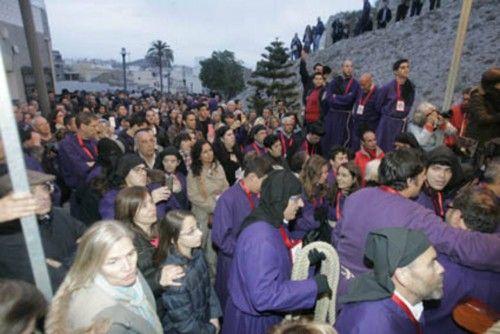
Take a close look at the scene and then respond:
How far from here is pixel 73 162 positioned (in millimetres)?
5453

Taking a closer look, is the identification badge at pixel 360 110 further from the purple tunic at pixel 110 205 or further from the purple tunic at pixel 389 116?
the purple tunic at pixel 110 205

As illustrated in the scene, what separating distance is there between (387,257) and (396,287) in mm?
162

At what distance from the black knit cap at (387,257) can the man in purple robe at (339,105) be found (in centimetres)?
582

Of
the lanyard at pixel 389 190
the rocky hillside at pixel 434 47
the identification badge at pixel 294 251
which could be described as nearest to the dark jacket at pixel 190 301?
the identification badge at pixel 294 251

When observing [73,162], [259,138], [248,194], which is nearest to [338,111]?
[259,138]

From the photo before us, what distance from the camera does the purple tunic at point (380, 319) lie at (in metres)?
1.91

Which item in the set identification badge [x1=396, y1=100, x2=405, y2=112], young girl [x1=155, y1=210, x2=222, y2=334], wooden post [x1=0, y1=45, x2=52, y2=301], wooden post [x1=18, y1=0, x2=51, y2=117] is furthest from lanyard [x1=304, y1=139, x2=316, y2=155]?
wooden post [x1=18, y1=0, x2=51, y2=117]

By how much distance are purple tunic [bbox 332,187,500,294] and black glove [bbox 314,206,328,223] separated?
147 cm

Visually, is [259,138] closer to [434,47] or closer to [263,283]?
[263,283]

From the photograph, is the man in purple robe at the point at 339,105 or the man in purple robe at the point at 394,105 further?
the man in purple robe at the point at 339,105

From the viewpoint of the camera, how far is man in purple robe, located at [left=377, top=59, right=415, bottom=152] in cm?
683

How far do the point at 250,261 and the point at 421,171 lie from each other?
4.55 feet

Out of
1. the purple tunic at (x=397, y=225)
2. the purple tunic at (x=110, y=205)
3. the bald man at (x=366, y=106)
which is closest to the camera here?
the purple tunic at (x=397, y=225)

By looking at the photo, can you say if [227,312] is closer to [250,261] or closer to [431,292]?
[250,261]
